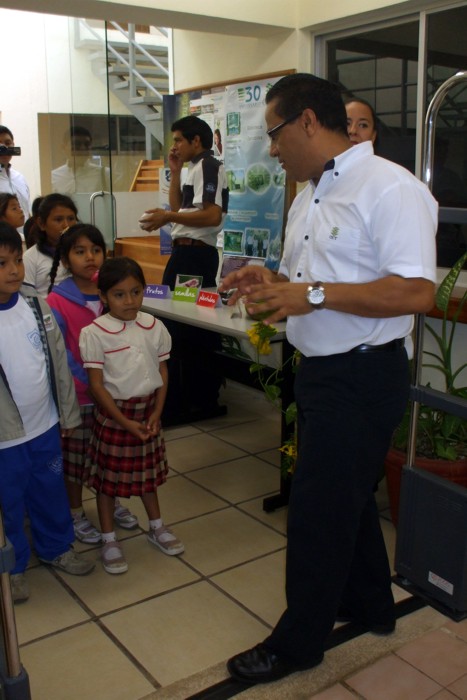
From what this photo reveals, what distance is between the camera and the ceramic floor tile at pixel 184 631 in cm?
201

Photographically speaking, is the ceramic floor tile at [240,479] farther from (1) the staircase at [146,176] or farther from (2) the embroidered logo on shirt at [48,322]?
(1) the staircase at [146,176]

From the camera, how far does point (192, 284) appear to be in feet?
11.5

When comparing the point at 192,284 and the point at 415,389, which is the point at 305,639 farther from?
the point at 192,284

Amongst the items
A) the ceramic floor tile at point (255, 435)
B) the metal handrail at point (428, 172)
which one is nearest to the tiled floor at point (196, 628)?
the metal handrail at point (428, 172)

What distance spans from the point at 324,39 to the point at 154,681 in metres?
3.41

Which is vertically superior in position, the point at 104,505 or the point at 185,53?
the point at 185,53

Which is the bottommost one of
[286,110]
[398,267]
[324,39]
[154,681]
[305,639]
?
[154,681]

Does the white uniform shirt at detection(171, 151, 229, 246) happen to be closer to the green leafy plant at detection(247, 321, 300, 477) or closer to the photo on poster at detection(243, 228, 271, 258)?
the photo on poster at detection(243, 228, 271, 258)

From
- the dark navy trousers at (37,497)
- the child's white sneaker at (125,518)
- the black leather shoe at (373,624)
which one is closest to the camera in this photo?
the black leather shoe at (373,624)

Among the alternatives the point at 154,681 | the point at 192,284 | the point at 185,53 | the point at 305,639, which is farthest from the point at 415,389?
the point at 185,53

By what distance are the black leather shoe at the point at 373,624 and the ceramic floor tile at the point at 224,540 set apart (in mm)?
527

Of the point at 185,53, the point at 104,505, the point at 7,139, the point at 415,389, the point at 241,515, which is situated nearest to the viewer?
the point at 415,389

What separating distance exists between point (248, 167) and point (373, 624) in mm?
3079

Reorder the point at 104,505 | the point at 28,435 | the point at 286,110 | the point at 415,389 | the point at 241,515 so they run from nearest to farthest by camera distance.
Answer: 1. the point at 286,110
2. the point at 415,389
3. the point at 28,435
4. the point at 104,505
5. the point at 241,515
